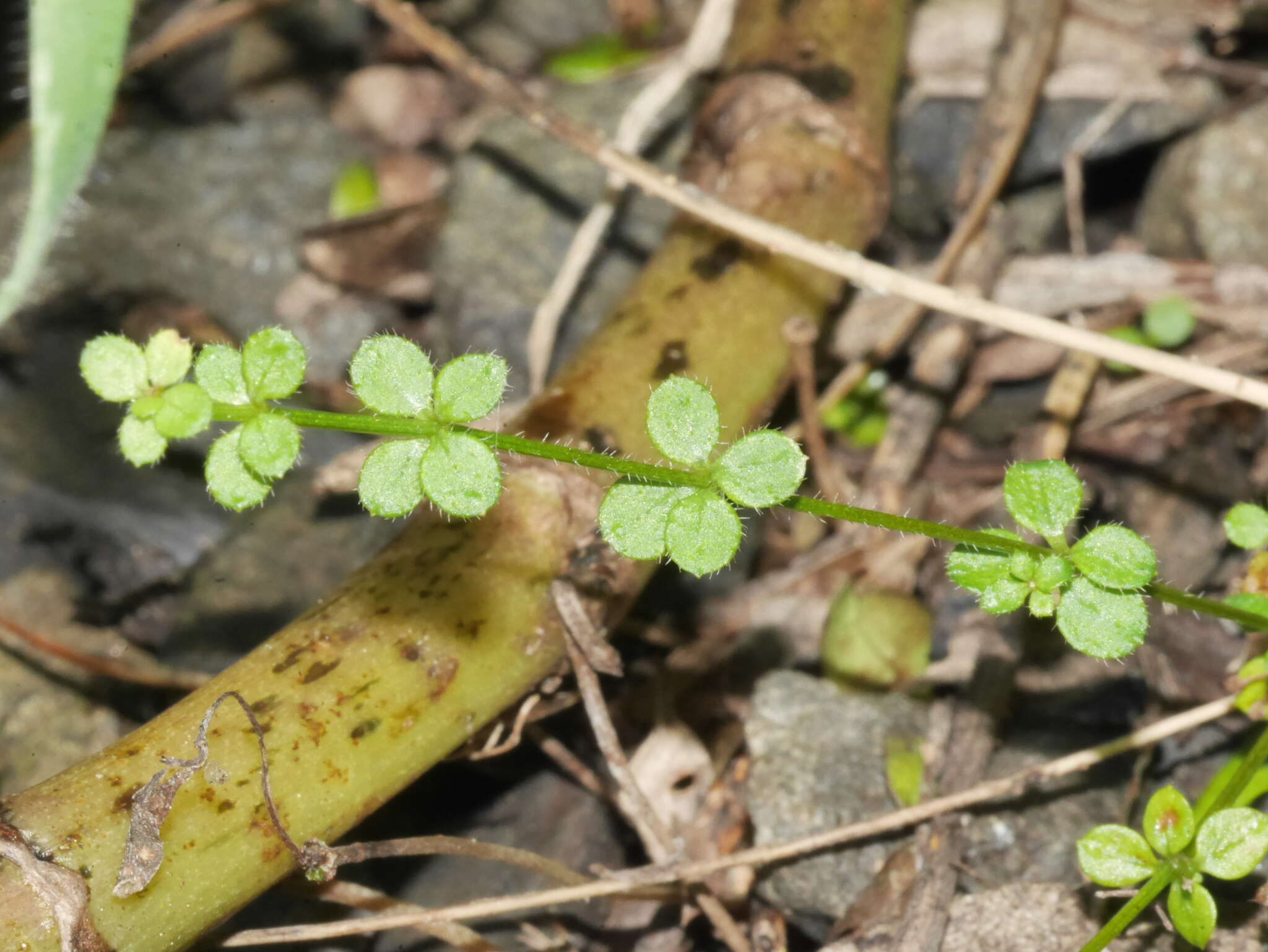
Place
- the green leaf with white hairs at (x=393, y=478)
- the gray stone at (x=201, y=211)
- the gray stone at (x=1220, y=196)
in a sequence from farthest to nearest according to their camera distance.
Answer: the gray stone at (x=201, y=211) → the gray stone at (x=1220, y=196) → the green leaf with white hairs at (x=393, y=478)

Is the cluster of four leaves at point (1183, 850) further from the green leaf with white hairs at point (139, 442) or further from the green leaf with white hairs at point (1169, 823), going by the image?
the green leaf with white hairs at point (139, 442)

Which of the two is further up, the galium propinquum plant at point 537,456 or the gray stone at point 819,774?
the galium propinquum plant at point 537,456

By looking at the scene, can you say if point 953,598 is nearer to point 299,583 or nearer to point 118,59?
point 299,583

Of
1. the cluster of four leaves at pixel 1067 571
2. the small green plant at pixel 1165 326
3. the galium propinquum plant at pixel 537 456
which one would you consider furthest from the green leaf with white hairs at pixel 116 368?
the small green plant at pixel 1165 326

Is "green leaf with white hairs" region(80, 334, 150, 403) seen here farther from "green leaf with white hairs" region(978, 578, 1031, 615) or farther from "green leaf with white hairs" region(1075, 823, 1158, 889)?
"green leaf with white hairs" region(1075, 823, 1158, 889)

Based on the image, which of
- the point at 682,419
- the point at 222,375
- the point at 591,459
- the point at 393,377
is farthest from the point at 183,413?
the point at 682,419

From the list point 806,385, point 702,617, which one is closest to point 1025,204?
point 806,385
